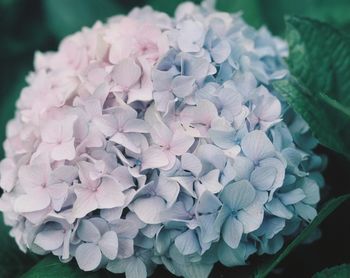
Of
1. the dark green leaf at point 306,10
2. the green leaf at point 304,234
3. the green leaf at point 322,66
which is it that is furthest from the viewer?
the dark green leaf at point 306,10

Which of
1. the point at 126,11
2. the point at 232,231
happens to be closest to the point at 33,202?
the point at 232,231

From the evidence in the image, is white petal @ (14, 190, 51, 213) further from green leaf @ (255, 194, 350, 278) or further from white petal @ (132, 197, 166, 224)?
green leaf @ (255, 194, 350, 278)

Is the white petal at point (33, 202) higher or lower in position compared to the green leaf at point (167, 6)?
lower

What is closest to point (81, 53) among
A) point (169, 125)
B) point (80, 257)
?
point (169, 125)

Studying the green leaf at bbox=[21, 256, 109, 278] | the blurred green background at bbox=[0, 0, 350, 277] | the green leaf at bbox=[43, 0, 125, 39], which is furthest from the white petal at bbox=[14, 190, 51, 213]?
the green leaf at bbox=[43, 0, 125, 39]

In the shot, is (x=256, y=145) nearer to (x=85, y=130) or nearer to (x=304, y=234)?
(x=304, y=234)

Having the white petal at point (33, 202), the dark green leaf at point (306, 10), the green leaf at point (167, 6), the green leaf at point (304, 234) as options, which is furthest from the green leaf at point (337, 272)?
the green leaf at point (167, 6)

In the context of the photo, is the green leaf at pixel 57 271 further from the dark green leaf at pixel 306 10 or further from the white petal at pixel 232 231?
the dark green leaf at pixel 306 10
